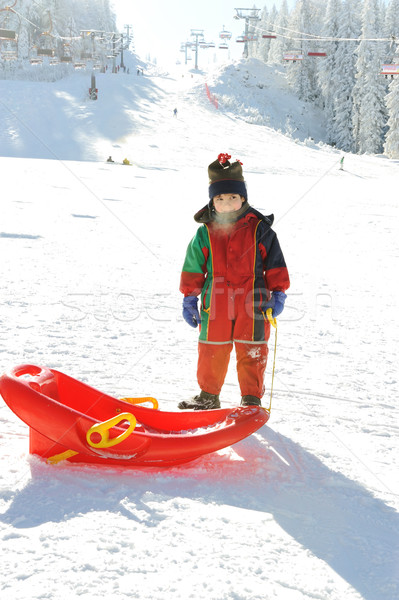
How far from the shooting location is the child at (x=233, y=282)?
2842 mm

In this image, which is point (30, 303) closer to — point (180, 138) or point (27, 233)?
point (27, 233)

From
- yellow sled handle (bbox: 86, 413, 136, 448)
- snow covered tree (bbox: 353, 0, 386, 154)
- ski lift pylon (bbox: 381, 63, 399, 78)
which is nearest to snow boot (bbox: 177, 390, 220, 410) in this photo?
yellow sled handle (bbox: 86, 413, 136, 448)

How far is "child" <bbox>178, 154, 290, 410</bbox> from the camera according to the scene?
2.84 metres

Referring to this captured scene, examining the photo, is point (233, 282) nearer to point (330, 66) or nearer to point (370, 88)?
point (370, 88)

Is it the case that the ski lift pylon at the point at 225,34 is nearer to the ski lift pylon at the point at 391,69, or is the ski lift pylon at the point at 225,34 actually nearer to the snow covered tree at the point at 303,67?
the snow covered tree at the point at 303,67

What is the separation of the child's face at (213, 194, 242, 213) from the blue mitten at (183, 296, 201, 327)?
51 centimetres

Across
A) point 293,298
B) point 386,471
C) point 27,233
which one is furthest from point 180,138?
point 386,471

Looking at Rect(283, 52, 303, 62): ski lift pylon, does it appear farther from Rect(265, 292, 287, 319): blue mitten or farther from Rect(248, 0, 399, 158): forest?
Rect(265, 292, 287, 319): blue mitten

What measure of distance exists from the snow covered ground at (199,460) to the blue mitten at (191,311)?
22.0 inches

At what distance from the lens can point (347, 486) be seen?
2352 mm

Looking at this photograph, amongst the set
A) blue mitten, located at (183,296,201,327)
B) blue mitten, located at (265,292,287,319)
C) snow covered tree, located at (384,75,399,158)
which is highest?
snow covered tree, located at (384,75,399,158)

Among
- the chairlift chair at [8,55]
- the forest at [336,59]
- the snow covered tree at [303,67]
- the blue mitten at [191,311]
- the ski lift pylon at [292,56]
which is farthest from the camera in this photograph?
the snow covered tree at [303,67]

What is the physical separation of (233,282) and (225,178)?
569mm

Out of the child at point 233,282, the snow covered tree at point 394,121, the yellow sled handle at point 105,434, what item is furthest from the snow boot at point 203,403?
the snow covered tree at point 394,121
